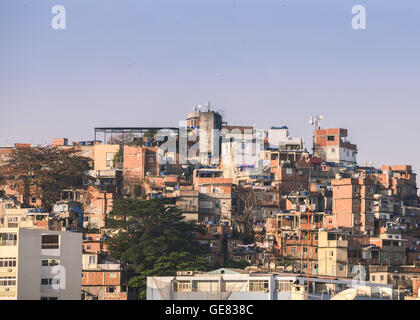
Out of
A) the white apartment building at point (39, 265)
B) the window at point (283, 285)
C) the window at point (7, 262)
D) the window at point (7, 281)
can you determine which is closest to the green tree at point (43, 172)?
the white apartment building at point (39, 265)

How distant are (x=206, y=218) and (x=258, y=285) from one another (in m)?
14.9

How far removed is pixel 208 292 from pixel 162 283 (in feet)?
8.30

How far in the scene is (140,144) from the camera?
66062 mm

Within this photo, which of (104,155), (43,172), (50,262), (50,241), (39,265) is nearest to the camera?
(39,265)

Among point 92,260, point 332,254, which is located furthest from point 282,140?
point 92,260

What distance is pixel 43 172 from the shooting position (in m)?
59.2

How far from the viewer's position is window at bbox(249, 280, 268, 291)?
4147cm

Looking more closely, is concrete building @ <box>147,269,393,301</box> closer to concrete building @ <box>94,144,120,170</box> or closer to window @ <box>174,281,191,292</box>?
window @ <box>174,281,191,292</box>

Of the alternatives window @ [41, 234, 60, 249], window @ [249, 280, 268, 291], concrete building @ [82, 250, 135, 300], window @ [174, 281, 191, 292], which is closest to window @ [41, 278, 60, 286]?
window @ [41, 234, 60, 249]

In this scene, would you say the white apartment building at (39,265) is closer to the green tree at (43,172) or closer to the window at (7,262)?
the window at (7,262)

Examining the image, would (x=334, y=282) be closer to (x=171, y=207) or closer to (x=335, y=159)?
(x=171, y=207)

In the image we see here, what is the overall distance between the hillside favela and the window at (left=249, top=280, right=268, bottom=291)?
94 millimetres

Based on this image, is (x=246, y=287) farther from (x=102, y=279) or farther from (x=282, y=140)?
(x=282, y=140)
